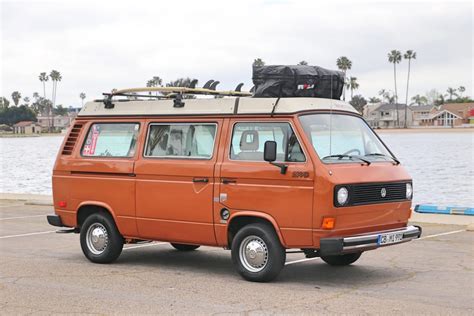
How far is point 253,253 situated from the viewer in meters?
9.97

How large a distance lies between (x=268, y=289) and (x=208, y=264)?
89.3 inches

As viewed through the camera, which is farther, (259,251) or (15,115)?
(15,115)

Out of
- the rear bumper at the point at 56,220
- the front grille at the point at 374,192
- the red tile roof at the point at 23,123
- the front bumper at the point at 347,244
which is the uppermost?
the red tile roof at the point at 23,123

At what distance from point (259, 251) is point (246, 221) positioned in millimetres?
472

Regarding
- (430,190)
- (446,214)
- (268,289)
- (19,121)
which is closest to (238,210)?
(268,289)

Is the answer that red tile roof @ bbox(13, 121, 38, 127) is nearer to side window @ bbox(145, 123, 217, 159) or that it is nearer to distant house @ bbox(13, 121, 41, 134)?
distant house @ bbox(13, 121, 41, 134)

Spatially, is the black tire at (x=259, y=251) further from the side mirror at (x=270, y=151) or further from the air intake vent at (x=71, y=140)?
the air intake vent at (x=71, y=140)

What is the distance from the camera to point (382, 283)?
32.7ft

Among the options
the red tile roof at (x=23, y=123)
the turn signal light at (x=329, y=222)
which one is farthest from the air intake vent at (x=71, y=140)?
the red tile roof at (x=23, y=123)

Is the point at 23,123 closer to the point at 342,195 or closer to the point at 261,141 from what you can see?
the point at 261,141

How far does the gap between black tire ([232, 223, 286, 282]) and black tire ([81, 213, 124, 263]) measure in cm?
223

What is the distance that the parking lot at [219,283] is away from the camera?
28.2ft

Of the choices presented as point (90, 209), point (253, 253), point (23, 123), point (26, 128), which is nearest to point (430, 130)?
point (26, 128)

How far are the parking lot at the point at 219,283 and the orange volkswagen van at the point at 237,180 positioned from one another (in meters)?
0.43
